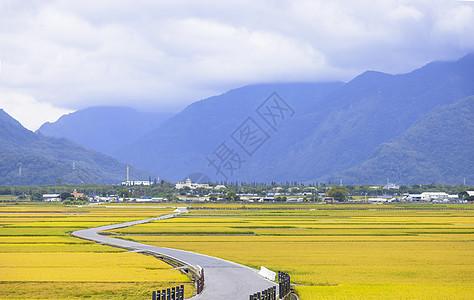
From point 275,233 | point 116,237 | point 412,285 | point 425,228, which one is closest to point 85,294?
Answer: point 412,285

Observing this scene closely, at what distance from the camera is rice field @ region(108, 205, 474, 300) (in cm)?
3462

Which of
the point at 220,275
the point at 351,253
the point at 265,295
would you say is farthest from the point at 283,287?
the point at 351,253

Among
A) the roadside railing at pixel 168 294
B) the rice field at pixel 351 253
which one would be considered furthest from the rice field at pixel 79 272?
the rice field at pixel 351 253

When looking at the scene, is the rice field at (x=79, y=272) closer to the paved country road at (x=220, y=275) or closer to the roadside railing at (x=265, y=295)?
the paved country road at (x=220, y=275)

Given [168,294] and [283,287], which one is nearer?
[168,294]

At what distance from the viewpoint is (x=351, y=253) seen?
51562 mm

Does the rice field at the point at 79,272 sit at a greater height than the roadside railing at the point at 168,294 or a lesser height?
lesser

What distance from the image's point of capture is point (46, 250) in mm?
52719

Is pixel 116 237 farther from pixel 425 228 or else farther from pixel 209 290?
pixel 425 228

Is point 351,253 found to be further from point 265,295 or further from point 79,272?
point 265,295

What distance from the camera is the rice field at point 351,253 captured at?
1363 inches

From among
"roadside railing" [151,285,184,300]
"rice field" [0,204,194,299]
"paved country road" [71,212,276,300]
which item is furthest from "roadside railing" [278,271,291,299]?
"roadside railing" [151,285,184,300]

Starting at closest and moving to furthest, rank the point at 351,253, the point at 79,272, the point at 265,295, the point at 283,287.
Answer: the point at 265,295, the point at 283,287, the point at 79,272, the point at 351,253

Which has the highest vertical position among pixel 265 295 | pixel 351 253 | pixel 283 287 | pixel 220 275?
pixel 265 295
